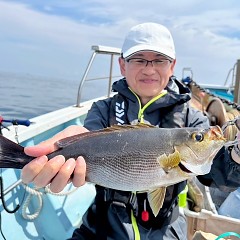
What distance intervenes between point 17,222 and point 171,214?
1351 millimetres

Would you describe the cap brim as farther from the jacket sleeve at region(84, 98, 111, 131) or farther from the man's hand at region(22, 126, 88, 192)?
the man's hand at region(22, 126, 88, 192)

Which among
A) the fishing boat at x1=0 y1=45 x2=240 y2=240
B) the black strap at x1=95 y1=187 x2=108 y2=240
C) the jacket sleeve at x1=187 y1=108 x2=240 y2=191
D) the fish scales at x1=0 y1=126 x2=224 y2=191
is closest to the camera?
the fish scales at x1=0 y1=126 x2=224 y2=191

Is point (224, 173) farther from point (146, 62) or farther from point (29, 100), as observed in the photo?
point (29, 100)

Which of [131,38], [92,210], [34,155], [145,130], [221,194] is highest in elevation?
[131,38]

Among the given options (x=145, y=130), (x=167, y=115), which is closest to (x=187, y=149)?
(x=145, y=130)

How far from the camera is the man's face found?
2.23 meters

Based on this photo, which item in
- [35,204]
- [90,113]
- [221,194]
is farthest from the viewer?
[221,194]

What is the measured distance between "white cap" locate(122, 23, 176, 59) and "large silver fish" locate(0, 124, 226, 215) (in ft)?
2.29

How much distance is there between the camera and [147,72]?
2211mm

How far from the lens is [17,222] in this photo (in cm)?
277

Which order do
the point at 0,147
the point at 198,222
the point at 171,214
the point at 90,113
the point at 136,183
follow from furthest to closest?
the point at 198,222 → the point at 90,113 → the point at 171,214 → the point at 136,183 → the point at 0,147

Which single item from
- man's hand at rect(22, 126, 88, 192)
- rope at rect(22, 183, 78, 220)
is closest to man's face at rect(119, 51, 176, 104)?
man's hand at rect(22, 126, 88, 192)

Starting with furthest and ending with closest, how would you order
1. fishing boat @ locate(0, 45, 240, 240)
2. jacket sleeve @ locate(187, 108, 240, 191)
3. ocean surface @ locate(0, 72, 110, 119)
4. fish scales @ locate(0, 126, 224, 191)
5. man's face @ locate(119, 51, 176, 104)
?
1. ocean surface @ locate(0, 72, 110, 119)
2. fishing boat @ locate(0, 45, 240, 240)
3. man's face @ locate(119, 51, 176, 104)
4. jacket sleeve @ locate(187, 108, 240, 191)
5. fish scales @ locate(0, 126, 224, 191)

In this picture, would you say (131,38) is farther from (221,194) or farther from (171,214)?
(221,194)
